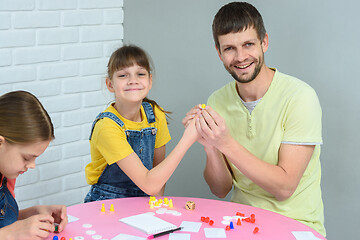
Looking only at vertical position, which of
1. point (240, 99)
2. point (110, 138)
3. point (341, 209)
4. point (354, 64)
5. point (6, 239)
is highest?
point (354, 64)

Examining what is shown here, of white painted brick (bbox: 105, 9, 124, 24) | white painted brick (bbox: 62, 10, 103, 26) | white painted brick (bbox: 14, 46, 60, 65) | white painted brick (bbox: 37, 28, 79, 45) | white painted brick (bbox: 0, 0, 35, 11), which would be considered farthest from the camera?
white painted brick (bbox: 105, 9, 124, 24)

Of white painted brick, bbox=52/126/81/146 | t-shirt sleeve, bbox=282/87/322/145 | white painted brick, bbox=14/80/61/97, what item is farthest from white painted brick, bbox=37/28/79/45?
t-shirt sleeve, bbox=282/87/322/145

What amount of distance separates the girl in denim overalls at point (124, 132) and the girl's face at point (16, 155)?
0.42 metres

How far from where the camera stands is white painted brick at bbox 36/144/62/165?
284 centimetres

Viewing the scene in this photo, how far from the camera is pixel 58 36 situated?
288cm

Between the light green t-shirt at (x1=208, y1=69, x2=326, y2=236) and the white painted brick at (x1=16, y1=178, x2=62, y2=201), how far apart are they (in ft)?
4.02

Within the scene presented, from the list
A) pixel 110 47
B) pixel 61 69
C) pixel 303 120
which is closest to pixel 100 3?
pixel 110 47

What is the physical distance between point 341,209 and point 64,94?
1.60 meters

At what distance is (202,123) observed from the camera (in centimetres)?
191

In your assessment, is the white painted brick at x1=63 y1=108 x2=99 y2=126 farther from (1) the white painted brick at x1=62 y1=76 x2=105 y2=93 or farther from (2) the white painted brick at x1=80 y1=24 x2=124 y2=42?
(2) the white painted brick at x1=80 y1=24 x2=124 y2=42

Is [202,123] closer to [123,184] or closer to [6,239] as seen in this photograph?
[123,184]

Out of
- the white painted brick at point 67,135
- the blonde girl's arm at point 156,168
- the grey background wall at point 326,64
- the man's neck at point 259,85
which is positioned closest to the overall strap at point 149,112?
the blonde girl's arm at point 156,168

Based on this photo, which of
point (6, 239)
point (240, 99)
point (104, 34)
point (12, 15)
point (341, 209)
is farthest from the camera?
point (104, 34)

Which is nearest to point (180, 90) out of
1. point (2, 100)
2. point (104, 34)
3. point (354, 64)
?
point (104, 34)
